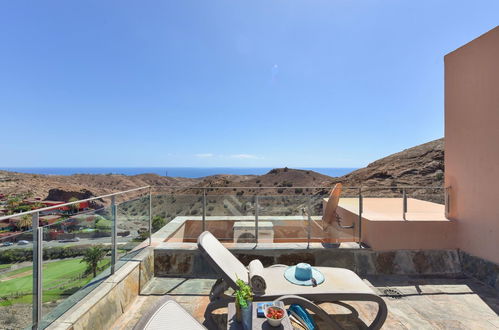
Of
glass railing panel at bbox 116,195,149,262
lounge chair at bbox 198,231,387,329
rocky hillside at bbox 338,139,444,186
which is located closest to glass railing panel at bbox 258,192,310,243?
lounge chair at bbox 198,231,387,329

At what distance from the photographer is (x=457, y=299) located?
137 inches

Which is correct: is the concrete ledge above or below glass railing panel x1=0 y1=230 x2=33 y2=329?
below

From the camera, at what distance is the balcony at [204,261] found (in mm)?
2174

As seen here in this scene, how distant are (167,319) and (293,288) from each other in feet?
4.96

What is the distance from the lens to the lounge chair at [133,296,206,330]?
1.62 metres

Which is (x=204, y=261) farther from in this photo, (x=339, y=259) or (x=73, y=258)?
(x=339, y=259)

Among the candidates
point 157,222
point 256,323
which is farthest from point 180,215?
point 256,323

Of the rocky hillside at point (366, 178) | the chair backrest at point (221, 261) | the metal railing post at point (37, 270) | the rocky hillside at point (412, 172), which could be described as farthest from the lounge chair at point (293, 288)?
the rocky hillside at point (412, 172)

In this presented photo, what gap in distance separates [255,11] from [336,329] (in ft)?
28.9

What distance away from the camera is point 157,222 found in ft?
17.5

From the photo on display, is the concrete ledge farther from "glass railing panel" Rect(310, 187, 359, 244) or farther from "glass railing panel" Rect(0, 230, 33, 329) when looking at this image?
→ "glass railing panel" Rect(310, 187, 359, 244)

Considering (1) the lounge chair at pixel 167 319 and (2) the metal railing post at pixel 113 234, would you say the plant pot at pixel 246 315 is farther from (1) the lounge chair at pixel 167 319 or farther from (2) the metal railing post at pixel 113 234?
(2) the metal railing post at pixel 113 234

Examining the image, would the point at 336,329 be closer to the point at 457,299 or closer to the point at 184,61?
the point at 457,299

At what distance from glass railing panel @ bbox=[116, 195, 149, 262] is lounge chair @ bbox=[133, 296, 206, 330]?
204 cm
